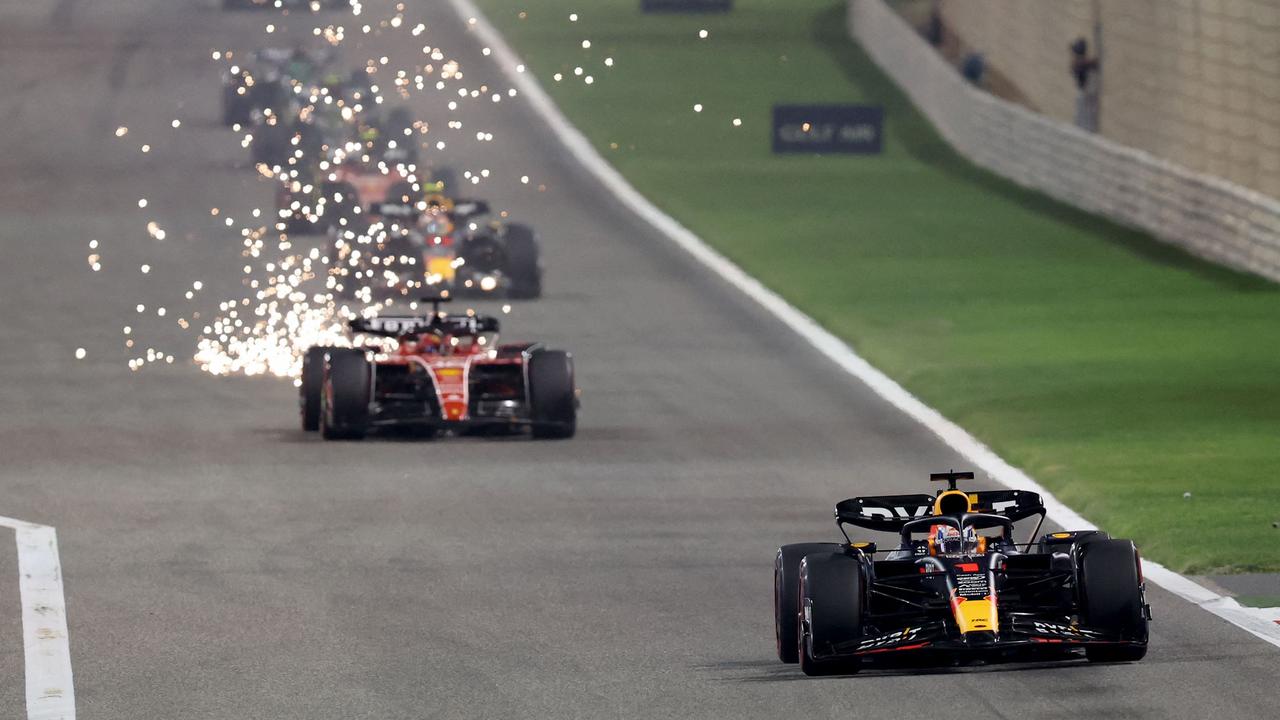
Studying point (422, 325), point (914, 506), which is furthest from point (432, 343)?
point (914, 506)

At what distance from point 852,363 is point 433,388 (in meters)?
5.69

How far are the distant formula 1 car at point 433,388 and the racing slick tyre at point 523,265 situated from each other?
34.6 feet

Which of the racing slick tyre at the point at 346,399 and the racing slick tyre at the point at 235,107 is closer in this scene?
the racing slick tyre at the point at 346,399

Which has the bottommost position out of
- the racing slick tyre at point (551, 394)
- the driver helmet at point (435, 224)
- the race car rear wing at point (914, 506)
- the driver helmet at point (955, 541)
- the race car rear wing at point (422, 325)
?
the racing slick tyre at point (551, 394)

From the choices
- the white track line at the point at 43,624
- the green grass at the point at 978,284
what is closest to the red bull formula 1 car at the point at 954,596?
the green grass at the point at 978,284

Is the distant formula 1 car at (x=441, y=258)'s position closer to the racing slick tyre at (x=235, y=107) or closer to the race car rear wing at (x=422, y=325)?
the race car rear wing at (x=422, y=325)

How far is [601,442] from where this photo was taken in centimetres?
2069

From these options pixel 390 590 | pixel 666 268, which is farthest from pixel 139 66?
pixel 390 590

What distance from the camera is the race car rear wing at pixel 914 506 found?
12508 millimetres

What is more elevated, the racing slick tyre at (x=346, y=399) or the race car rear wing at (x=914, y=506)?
the race car rear wing at (x=914, y=506)

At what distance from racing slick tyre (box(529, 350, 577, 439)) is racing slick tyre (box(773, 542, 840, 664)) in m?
8.36

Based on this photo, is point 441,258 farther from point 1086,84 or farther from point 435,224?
point 1086,84

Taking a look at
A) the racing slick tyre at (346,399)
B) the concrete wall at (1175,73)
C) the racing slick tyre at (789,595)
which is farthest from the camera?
the concrete wall at (1175,73)

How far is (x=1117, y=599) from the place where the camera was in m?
11.9
